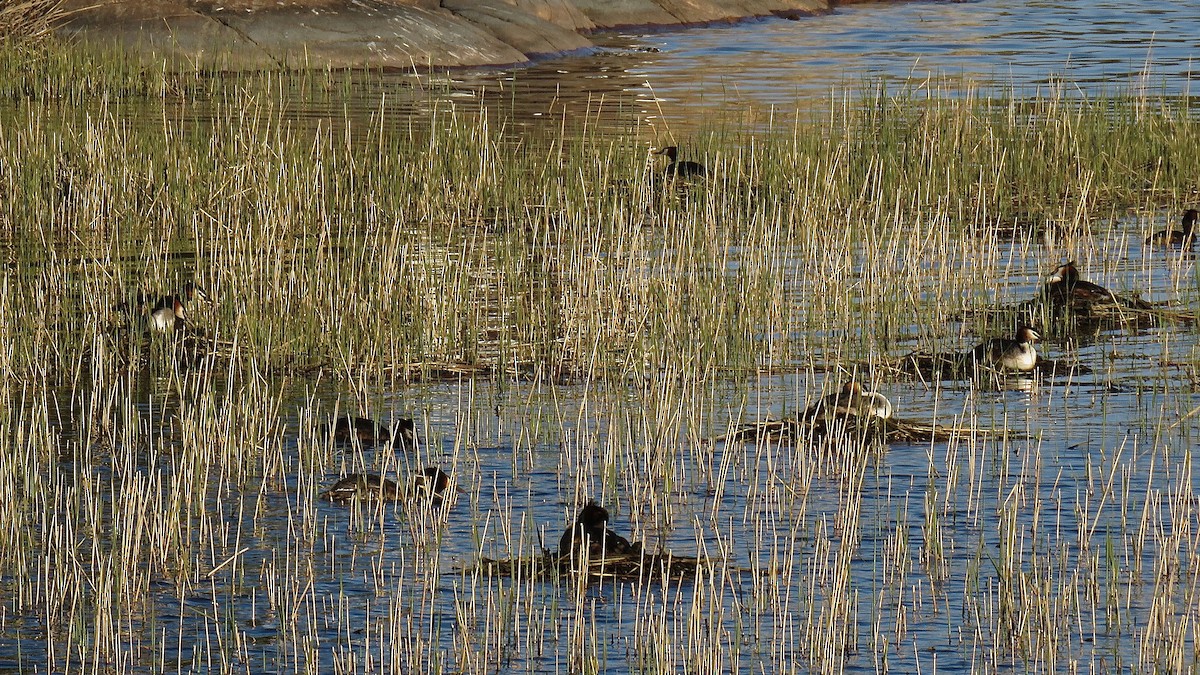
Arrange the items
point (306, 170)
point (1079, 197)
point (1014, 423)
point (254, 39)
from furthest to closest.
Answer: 1. point (254, 39)
2. point (1079, 197)
3. point (306, 170)
4. point (1014, 423)

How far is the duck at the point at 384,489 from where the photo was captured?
25.7 ft

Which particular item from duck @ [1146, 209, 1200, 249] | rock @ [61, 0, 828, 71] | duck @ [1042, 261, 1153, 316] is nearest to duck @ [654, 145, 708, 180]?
duck @ [1146, 209, 1200, 249]

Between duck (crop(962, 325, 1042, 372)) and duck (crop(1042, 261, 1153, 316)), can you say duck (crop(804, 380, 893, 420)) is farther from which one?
duck (crop(1042, 261, 1153, 316))

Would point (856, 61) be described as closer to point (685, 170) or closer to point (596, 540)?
point (685, 170)

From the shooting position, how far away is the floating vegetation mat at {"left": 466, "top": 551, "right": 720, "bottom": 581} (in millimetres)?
7035

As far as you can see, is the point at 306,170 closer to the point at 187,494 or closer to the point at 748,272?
the point at 748,272

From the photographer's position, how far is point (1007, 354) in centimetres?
1025

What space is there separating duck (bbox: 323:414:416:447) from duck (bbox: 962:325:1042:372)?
10.5 ft

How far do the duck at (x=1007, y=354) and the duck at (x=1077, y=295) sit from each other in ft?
4.76

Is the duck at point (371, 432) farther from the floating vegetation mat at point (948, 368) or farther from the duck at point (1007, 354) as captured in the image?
the duck at point (1007, 354)

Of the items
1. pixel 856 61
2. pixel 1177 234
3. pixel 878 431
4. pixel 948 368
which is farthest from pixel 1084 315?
pixel 856 61

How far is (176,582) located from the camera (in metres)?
7.04

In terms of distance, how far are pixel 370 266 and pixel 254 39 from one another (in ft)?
59.8

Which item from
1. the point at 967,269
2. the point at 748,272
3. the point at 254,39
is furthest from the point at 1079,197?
the point at 254,39
